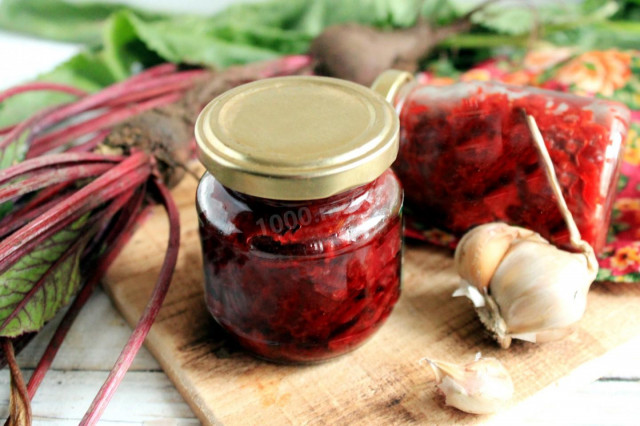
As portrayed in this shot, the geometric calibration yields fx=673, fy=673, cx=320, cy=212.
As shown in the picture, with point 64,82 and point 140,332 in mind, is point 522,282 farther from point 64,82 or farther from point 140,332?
point 64,82

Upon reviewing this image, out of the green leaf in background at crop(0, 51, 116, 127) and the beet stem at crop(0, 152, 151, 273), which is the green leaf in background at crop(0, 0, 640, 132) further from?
the beet stem at crop(0, 152, 151, 273)

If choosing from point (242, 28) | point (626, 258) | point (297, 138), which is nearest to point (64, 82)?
point (242, 28)

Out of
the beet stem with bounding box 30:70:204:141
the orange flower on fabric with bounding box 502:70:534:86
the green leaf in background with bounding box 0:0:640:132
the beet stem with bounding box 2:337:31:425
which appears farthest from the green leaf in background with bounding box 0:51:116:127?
the orange flower on fabric with bounding box 502:70:534:86

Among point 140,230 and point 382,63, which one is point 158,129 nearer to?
point 140,230

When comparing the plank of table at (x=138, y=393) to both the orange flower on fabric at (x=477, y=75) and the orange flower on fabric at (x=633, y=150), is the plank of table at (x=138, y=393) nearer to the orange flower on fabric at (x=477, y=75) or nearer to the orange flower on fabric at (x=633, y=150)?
the orange flower on fabric at (x=633, y=150)

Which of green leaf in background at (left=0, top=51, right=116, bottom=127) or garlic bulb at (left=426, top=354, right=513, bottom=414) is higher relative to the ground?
green leaf in background at (left=0, top=51, right=116, bottom=127)

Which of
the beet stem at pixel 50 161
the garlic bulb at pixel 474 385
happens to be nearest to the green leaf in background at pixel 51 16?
the beet stem at pixel 50 161
